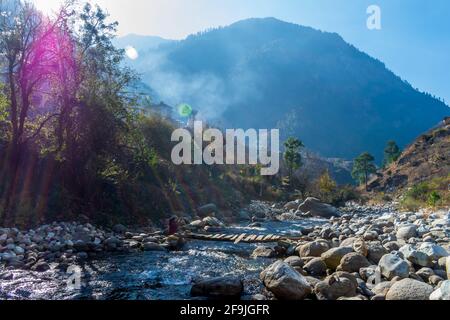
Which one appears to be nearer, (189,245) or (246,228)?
(189,245)

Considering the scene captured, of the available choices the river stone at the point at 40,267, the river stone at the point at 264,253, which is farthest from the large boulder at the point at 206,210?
the river stone at the point at 40,267

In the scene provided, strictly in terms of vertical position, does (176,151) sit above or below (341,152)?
below

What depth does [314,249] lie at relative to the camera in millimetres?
11352

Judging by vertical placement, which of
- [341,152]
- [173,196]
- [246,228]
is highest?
[341,152]

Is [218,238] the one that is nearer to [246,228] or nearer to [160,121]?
[246,228]

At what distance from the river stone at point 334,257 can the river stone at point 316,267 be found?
127 millimetres

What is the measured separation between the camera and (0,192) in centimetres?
1498

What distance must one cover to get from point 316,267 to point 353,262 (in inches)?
36.1

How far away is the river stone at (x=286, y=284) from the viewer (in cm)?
751

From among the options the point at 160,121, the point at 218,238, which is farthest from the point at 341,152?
the point at 218,238

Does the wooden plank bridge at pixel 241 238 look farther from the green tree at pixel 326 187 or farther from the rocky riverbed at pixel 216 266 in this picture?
the green tree at pixel 326 187

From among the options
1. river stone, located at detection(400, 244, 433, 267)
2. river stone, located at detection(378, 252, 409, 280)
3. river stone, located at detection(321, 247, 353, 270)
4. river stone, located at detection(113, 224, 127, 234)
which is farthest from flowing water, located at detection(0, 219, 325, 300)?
river stone, located at detection(113, 224, 127, 234)
